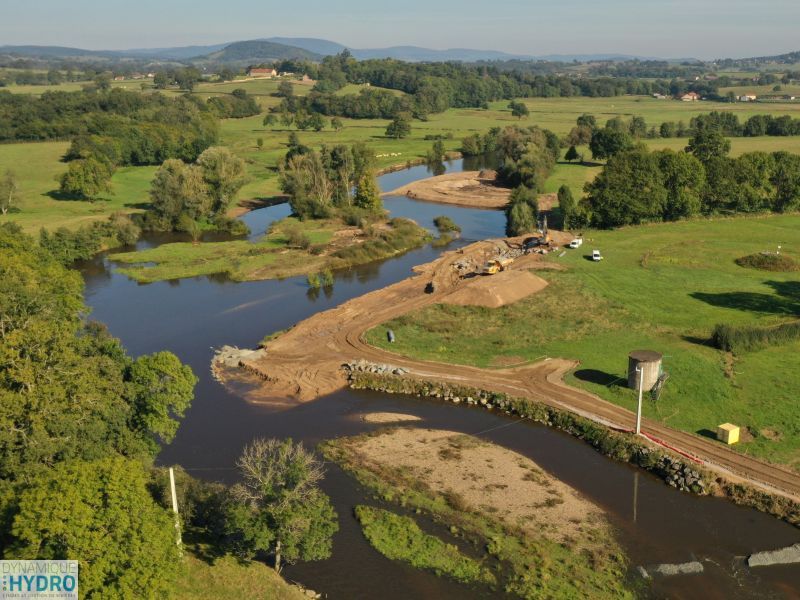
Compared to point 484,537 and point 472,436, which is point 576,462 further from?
point 484,537

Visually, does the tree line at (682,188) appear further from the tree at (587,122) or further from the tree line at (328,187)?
the tree at (587,122)

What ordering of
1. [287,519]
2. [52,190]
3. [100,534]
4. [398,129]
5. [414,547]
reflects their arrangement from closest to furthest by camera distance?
[100,534] < [287,519] < [414,547] < [52,190] < [398,129]

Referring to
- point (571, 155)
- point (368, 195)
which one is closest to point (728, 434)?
point (368, 195)

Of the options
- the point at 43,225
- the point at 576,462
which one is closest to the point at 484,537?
the point at 576,462

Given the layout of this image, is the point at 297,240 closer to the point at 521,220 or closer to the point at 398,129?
the point at 521,220

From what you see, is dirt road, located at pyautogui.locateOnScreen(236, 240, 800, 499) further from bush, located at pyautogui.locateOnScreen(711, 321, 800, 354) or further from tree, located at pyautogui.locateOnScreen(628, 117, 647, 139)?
tree, located at pyautogui.locateOnScreen(628, 117, 647, 139)
